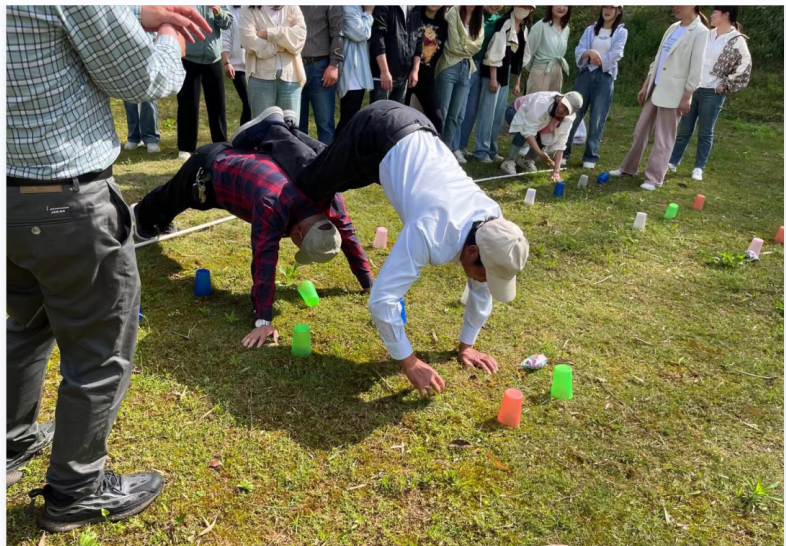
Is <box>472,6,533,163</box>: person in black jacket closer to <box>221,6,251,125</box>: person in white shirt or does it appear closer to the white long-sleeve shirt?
<box>221,6,251,125</box>: person in white shirt

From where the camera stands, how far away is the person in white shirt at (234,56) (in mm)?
7066

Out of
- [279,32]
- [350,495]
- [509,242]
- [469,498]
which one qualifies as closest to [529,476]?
[469,498]

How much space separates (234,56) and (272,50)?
1786 mm

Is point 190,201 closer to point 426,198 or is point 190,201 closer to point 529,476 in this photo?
point 426,198

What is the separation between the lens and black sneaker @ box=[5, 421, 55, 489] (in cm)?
262

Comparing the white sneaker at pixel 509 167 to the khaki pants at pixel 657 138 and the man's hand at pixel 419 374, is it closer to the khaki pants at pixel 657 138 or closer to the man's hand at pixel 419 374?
the khaki pants at pixel 657 138

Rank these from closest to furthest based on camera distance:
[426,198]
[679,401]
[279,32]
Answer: [426,198], [679,401], [279,32]

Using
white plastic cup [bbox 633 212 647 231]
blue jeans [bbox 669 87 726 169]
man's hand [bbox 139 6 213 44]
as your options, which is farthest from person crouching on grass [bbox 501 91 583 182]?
man's hand [bbox 139 6 213 44]

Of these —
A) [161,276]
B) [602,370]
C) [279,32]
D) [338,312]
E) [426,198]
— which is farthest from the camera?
[279,32]

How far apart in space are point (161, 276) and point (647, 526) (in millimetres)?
3712

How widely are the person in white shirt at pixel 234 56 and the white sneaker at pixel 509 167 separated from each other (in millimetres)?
3548

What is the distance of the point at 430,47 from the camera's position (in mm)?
7402

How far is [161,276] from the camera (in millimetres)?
4590

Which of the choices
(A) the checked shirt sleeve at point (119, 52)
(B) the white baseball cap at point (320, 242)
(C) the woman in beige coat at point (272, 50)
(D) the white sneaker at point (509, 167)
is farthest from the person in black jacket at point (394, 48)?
(A) the checked shirt sleeve at point (119, 52)
